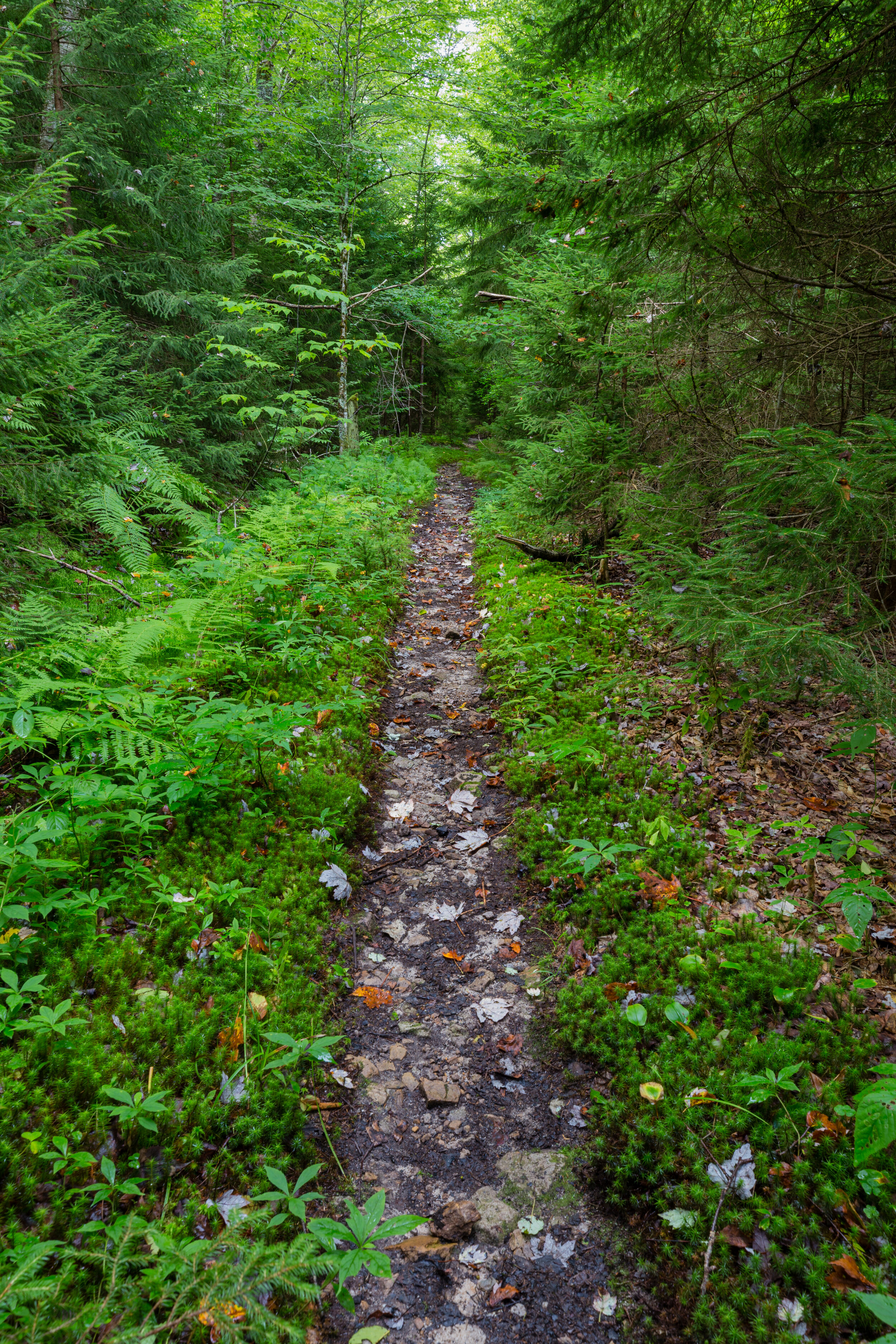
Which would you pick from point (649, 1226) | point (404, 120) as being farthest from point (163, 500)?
point (404, 120)

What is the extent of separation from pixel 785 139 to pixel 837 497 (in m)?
2.79

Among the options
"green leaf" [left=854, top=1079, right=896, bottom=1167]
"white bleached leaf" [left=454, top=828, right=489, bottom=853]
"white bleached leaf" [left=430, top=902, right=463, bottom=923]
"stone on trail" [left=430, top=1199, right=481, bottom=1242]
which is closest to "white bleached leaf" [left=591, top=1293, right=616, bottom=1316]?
"stone on trail" [left=430, top=1199, right=481, bottom=1242]

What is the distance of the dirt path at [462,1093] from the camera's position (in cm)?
211

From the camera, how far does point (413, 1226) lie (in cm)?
185

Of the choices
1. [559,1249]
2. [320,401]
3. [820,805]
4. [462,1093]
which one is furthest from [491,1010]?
[320,401]

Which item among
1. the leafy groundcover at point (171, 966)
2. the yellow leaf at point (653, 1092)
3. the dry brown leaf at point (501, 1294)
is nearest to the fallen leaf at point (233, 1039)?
the leafy groundcover at point (171, 966)

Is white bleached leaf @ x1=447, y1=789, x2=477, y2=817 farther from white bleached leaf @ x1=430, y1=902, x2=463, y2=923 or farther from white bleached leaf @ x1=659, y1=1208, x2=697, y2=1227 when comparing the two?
white bleached leaf @ x1=659, y1=1208, x2=697, y2=1227

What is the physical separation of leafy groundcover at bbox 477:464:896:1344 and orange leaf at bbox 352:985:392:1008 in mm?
908

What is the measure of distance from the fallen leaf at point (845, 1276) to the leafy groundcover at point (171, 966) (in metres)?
1.51

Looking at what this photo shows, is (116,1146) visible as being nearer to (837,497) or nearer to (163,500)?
(837,497)

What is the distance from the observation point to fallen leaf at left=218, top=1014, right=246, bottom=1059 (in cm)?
258

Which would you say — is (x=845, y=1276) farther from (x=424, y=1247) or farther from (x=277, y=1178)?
(x=277, y=1178)

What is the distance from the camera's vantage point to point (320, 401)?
40.5 feet

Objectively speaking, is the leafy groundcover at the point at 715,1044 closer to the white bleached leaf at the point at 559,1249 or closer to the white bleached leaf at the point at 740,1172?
the white bleached leaf at the point at 740,1172
